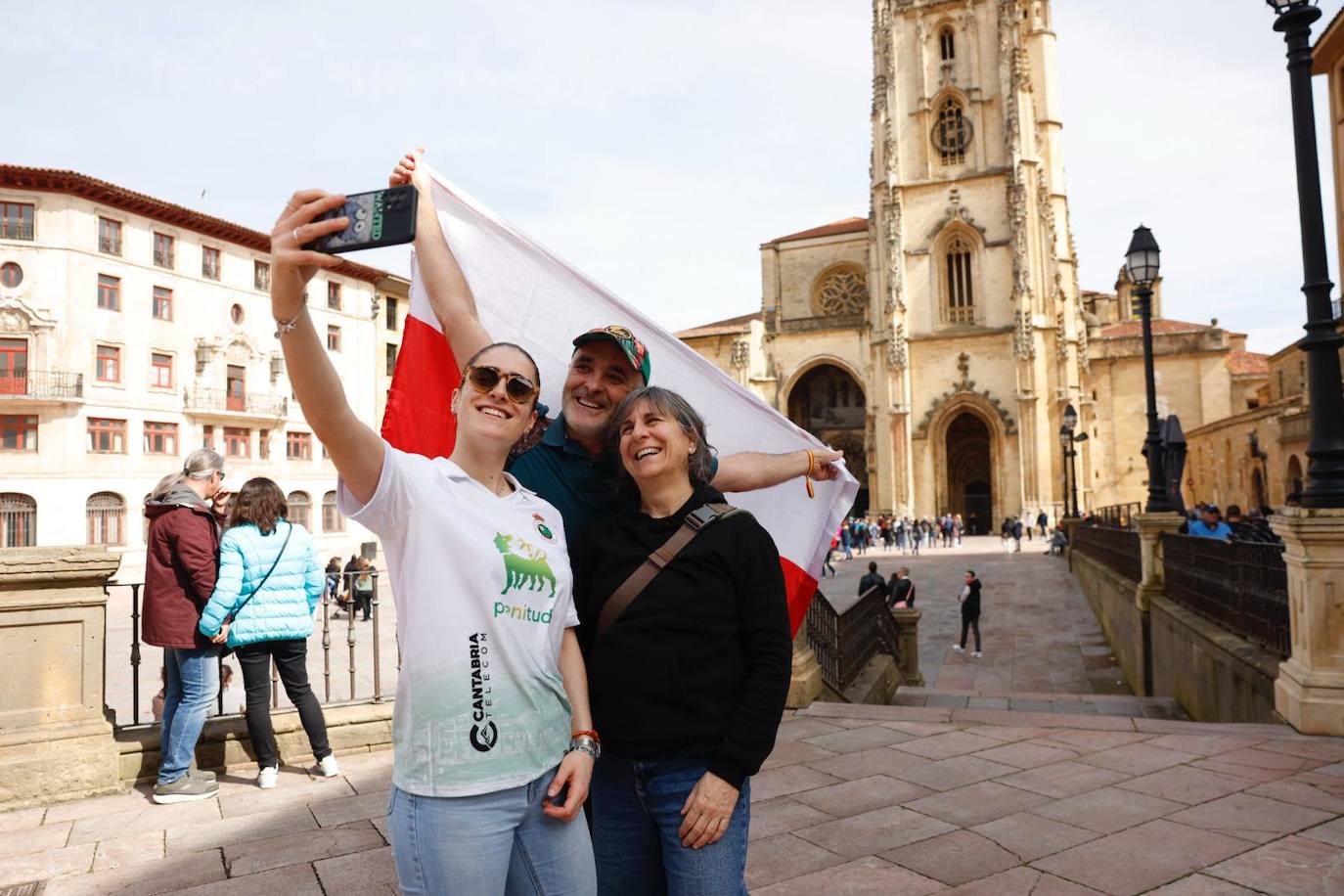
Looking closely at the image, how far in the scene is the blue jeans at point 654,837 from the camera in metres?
1.99

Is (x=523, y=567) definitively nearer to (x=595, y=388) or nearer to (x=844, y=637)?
(x=595, y=388)

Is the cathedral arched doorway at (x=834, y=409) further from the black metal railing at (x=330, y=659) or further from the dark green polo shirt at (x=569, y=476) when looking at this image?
the dark green polo shirt at (x=569, y=476)

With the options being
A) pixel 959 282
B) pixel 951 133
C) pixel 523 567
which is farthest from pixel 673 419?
pixel 951 133

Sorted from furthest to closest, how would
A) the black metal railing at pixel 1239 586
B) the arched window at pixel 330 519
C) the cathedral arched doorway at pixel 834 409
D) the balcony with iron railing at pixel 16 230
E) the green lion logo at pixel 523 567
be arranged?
the cathedral arched doorway at pixel 834 409 → the arched window at pixel 330 519 → the balcony with iron railing at pixel 16 230 → the black metal railing at pixel 1239 586 → the green lion logo at pixel 523 567

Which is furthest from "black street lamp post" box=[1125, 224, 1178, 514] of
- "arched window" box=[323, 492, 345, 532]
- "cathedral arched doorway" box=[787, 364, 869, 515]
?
"arched window" box=[323, 492, 345, 532]

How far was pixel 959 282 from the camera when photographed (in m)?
42.0

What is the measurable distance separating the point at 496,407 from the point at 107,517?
35282 millimetres

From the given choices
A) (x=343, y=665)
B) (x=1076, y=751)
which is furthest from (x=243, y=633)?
(x=343, y=665)

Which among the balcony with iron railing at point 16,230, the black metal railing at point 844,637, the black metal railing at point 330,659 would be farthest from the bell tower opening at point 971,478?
the balcony with iron railing at point 16,230

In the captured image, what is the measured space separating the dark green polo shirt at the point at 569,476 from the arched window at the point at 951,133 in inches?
1771

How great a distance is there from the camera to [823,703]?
20.9 ft

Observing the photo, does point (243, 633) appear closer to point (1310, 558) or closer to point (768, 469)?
point (768, 469)

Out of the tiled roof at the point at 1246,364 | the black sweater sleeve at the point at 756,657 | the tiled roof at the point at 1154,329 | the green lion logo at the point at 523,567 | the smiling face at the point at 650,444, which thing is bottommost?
the black sweater sleeve at the point at 756,657

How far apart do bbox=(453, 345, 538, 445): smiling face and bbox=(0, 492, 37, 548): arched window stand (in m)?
34.7
